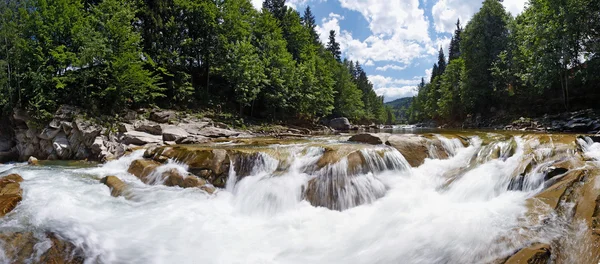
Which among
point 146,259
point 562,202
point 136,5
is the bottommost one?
point 146,259

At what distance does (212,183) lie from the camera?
379 inches

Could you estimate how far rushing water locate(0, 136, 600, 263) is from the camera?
5094mm

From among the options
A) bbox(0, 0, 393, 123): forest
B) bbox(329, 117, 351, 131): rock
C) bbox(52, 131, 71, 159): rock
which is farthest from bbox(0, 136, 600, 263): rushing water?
bbox(329, 117, 351, 131): rock

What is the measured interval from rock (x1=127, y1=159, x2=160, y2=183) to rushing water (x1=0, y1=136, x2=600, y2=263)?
32cm

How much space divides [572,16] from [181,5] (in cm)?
3085

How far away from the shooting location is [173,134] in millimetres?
16984

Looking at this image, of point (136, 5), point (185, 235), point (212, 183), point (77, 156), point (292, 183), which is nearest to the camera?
point (185, 235)

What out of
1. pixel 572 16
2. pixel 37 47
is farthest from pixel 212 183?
pixel 572 16

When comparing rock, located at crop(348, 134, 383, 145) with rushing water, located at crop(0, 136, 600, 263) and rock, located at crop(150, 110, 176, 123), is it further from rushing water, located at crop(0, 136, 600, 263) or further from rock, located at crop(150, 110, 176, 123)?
rock, located at crop(150, 110, 176, 123)

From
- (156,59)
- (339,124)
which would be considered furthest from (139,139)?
(339,124)

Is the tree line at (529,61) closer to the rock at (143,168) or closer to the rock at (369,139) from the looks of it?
the rock at (369,139)

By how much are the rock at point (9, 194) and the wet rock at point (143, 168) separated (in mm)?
3181

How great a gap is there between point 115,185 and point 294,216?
228 inches

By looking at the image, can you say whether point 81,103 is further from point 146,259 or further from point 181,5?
Result: point 146,259
